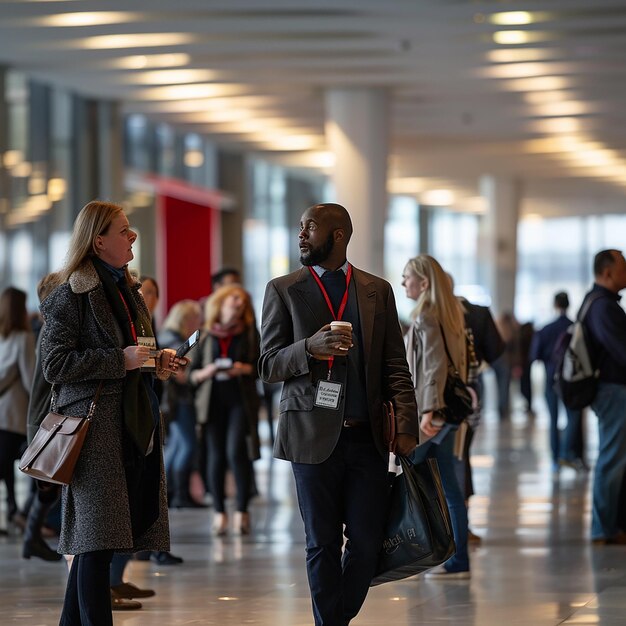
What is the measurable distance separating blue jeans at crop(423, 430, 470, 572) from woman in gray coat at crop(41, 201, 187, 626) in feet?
8.51

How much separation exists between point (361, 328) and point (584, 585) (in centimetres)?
281

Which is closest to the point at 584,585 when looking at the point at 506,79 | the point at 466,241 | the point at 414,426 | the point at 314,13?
the point at 414,426

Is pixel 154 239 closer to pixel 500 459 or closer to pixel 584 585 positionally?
pixel 500 459

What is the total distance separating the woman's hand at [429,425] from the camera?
7.04m

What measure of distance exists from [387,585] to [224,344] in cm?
309

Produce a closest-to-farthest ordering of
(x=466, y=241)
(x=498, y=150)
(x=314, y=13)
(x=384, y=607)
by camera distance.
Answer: (x=384, y=607)
(x=314, y=13)
(x=498, y=150)
(x=466, y=241)

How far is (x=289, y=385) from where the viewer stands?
4.94 meters

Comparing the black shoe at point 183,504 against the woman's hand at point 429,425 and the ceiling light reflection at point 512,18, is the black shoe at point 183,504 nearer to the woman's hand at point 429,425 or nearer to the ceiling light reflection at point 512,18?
the woman's hand at point 429,425

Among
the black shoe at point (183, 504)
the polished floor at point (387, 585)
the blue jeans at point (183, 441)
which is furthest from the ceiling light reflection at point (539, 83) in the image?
the black shoe at point (183, 504)

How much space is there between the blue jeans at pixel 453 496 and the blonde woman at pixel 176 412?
3.61m

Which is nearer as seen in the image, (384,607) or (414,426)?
(414,426)

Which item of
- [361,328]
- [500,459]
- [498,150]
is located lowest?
[500,459]

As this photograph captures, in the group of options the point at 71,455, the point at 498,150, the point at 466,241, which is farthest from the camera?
the point at 466,241

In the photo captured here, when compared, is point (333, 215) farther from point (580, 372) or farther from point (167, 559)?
point (580, 372)
